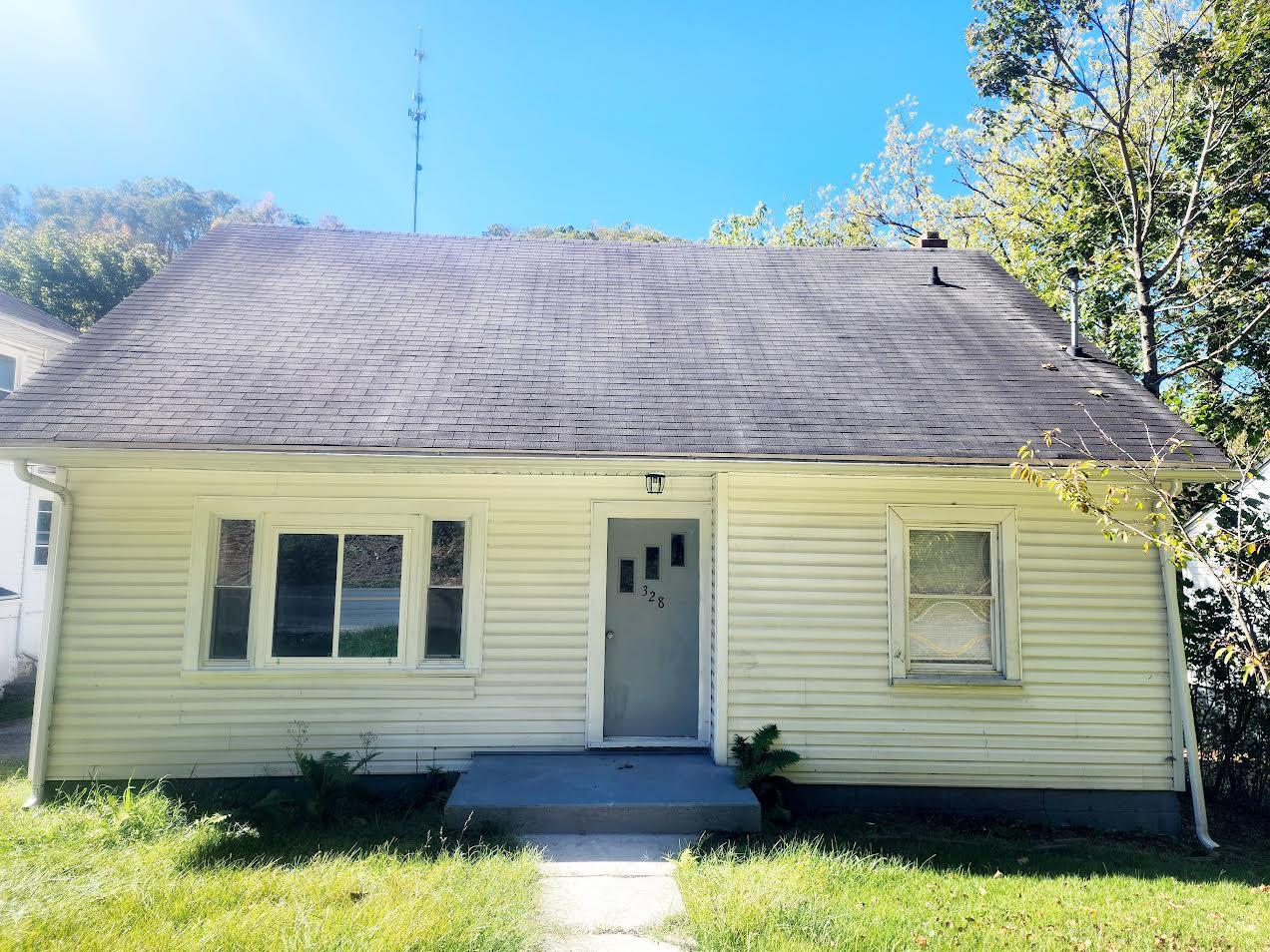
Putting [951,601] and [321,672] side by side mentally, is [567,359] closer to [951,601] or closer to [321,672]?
[321,672]

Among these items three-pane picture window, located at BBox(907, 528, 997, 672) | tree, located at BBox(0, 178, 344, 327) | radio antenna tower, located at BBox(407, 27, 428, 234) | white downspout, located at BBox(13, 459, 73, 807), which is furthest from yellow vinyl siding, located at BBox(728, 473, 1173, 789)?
tree, located at BBox(0, 178, 344, 327)

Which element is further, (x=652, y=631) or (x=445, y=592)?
(x=652, y=631)

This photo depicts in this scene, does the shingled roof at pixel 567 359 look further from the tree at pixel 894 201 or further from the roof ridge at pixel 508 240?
the tree at pixel 894 201

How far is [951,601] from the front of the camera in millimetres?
6262

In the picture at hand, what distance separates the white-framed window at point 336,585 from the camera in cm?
618

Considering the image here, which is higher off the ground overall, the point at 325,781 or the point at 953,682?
the point at 953,682

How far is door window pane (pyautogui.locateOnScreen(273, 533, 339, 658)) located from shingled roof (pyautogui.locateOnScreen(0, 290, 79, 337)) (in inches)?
415

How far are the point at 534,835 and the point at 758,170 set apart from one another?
21.5 metres

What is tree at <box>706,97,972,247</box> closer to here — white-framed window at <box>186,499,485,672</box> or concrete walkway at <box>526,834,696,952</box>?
white-framed window at <box>186,499,485,672</box>

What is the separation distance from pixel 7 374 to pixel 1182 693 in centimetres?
1731

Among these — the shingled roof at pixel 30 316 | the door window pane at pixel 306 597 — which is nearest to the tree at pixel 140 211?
the shingled roof at pixel 30 316

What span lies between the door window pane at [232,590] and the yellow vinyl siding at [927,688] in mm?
4106

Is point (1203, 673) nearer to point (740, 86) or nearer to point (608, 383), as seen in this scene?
point (608, 383)

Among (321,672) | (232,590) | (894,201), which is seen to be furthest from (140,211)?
(321,672)
